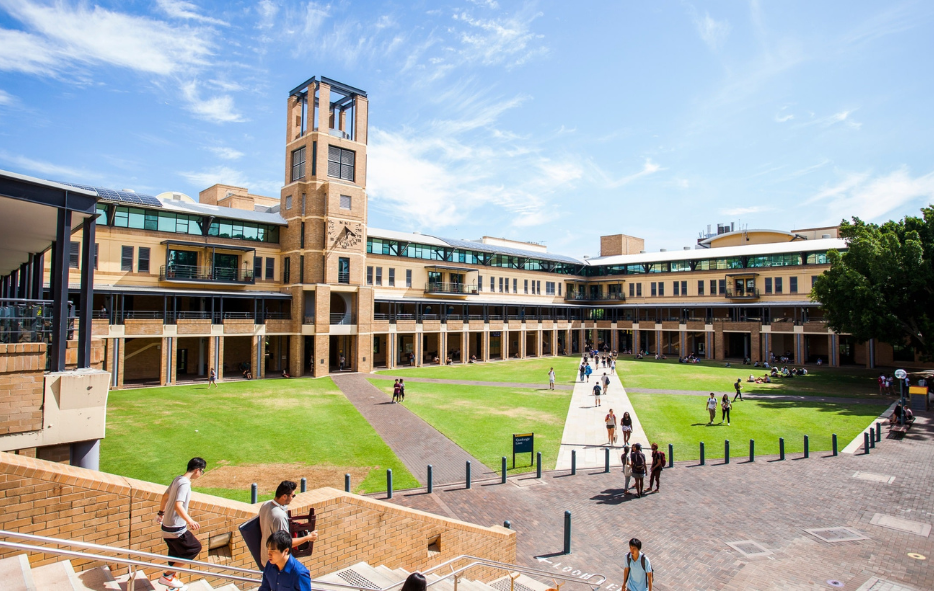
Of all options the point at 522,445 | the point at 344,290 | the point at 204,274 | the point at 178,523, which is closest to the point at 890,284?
the point at 522,445

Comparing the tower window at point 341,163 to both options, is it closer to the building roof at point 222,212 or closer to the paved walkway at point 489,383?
the building roof at point 222,212

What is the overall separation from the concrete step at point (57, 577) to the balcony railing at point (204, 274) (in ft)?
103

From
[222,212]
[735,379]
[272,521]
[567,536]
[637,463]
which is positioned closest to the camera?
[272,521]

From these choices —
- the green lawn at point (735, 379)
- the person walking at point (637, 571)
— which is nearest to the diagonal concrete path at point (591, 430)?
the green lawn at point (735, 379)

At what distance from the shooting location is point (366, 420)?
22.5 meters

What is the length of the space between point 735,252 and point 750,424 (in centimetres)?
3775

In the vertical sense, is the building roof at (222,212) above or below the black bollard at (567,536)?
above

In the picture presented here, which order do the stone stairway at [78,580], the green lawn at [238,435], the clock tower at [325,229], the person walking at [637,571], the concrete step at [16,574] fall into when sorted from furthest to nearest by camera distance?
the clock tower at [325,229], the green lawn at [238,435], the person walking at [637,571], the stone stairway at [78,580], the concrete step at [16,574]

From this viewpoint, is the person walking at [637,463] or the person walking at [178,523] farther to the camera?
the person walking at [637,463]

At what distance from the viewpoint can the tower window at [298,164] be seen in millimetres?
38138

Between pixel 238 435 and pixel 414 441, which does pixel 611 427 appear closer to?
pixel 414 441

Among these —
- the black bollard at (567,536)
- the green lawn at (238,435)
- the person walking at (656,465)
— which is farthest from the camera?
the green lawn at (238,435)

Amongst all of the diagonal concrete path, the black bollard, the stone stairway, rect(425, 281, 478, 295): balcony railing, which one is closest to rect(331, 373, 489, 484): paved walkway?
the diagonal concrete path

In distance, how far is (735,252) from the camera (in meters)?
54.8
